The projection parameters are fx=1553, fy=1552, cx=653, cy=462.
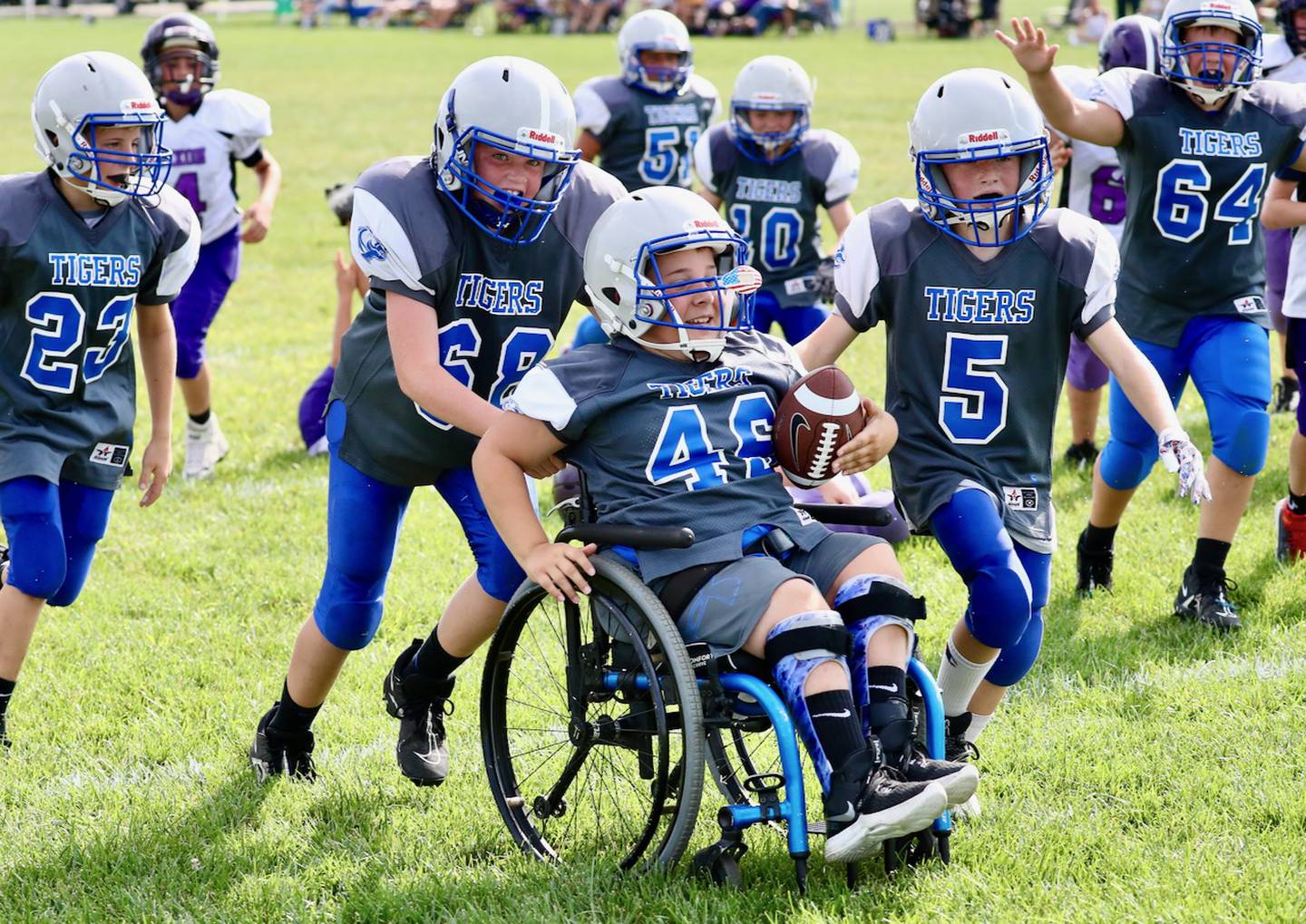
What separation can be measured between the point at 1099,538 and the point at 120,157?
3266mm

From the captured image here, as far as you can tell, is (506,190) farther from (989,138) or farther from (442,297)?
(989,138)

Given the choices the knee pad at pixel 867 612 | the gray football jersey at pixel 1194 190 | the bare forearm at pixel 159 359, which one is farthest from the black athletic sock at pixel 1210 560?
the bare forearm at pixel 159 359

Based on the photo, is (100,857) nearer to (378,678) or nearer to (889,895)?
(378,678)

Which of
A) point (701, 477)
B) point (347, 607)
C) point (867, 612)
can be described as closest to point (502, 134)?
point (701, 477)

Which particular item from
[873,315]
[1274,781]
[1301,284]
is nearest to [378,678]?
[873,315]

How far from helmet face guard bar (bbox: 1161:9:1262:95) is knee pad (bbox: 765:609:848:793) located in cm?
260

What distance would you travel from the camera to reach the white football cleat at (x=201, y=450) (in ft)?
22.7

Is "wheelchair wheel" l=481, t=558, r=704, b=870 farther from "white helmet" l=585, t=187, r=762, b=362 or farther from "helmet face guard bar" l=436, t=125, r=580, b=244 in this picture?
"helmet face guard bar" l=436, t=125, r=580, b=244

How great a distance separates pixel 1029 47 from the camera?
13.3ft

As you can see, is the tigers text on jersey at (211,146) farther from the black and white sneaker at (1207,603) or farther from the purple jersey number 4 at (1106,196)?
the black and white sneaker at (1207,603)

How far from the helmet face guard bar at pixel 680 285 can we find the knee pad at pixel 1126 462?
7.11 feet

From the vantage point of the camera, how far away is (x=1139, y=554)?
5.52 metres

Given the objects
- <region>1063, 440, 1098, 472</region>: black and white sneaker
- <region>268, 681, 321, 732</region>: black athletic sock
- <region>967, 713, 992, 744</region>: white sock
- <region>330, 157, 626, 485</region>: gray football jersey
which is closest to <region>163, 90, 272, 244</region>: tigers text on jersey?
<region>330, 157, 626, 485</region>: gray football jersey

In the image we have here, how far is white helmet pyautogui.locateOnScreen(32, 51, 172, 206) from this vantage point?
4.02 metres
